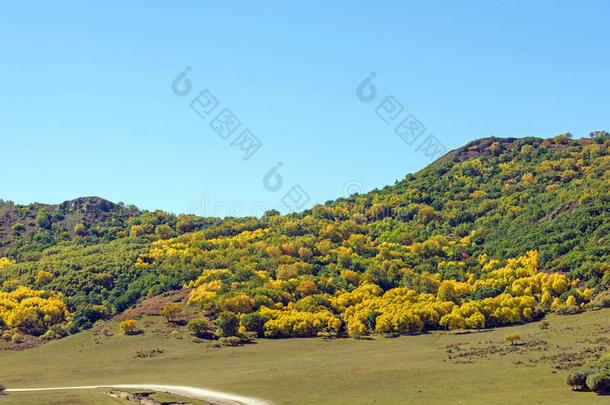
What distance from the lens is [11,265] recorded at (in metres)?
199

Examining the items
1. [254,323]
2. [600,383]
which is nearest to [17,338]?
[254,323]

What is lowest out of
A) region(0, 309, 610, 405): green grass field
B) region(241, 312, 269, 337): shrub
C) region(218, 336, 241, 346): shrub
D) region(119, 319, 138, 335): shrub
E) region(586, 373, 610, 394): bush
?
region(586, 373, 610, 394): bush

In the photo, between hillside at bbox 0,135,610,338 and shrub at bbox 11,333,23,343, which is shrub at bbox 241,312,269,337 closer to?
hillside at bbox 0,135,610,338

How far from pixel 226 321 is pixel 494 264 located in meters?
77.9

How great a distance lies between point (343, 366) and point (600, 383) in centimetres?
3778

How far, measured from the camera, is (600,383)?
64.4 m

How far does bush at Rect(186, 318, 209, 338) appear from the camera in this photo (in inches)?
5138

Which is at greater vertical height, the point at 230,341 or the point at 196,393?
the point at 230,341

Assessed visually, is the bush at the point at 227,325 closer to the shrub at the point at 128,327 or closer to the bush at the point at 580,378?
the shrub at the point at 128,327

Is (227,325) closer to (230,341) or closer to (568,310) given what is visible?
(230,341)

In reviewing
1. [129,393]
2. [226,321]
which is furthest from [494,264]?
[129,393]

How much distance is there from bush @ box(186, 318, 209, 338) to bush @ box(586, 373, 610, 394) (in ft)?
272

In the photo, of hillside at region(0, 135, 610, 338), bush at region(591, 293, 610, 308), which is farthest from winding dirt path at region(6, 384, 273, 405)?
bush at region(591, 293, 610, 308)

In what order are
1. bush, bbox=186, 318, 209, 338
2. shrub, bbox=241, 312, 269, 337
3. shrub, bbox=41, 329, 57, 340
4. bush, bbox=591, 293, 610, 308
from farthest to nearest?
shrub, bbox=41, 329, 57, 340 → shrub, bbox=241, 312, 269, 337 → bush, bbox=186, 318, 209, 338 → bush, bbox=591, 293, 610, 308
